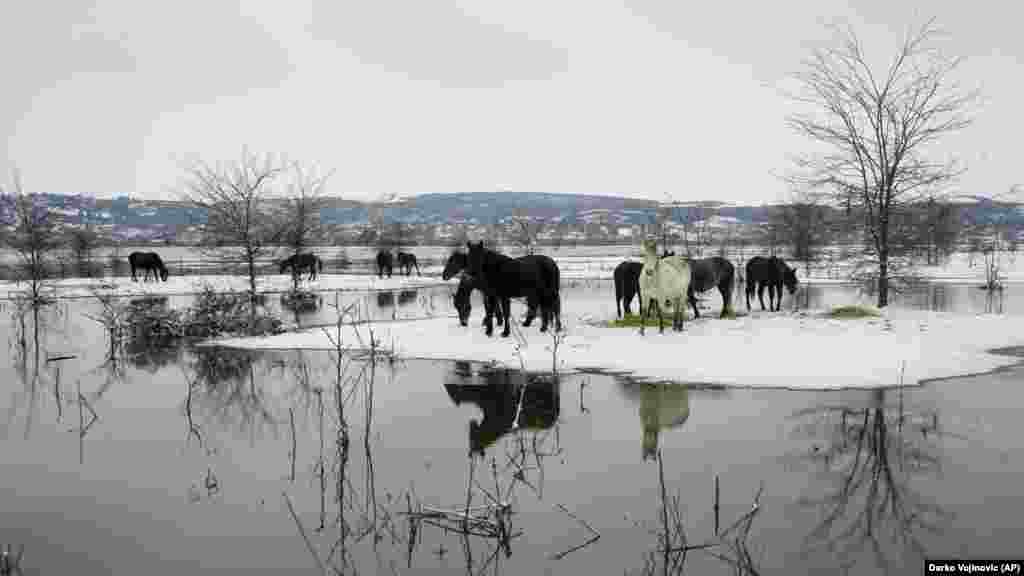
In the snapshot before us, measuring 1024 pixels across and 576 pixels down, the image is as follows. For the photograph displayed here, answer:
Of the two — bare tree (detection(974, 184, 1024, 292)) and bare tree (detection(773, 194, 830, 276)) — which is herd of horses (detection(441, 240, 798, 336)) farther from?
bare tree (detection(773, 194, 830, 276))

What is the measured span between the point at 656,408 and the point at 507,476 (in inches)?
110

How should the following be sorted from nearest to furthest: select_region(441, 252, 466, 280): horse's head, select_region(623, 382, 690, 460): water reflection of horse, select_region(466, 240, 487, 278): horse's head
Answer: select_region(623, 382, 690, 460): water reflection of horse < select_region(466, 240, 487, 278): horse's head < select_region(441, 252, 466, 280): horse's head

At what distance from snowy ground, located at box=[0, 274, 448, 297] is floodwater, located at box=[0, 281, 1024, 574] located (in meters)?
23.6

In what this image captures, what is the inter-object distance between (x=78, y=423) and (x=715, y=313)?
45.7 ft

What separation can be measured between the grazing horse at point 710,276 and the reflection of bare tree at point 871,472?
7845mm

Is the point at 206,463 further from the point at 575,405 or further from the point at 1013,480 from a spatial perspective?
the point at 1013,480

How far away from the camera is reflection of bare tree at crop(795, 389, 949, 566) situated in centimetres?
423

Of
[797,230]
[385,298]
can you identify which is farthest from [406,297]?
[797,230]

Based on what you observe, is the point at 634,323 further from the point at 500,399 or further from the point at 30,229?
the point at 30,229

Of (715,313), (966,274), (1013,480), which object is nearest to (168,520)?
(1013,480)

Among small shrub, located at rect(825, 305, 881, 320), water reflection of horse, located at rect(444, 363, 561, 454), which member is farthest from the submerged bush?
small shrub, located at rect(825, 305, 881, 320)

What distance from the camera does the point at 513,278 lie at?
1298cm

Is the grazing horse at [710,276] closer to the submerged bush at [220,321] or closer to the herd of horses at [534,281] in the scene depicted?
the herd of horses at [534,281]

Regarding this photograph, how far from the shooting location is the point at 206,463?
6.07m
